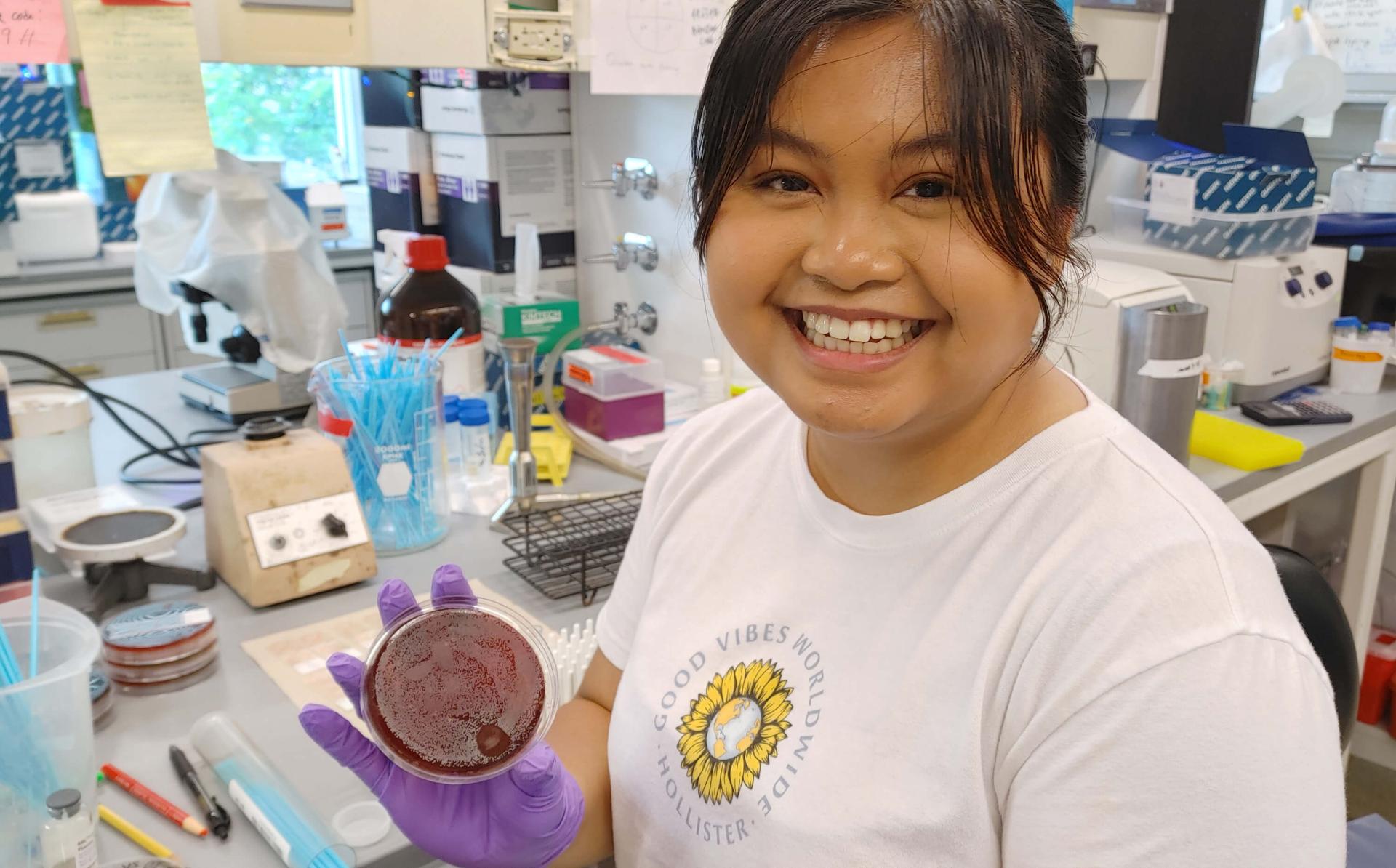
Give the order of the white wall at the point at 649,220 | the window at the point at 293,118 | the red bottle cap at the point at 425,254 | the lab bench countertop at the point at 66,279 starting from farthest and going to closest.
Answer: the window at the point at 293,118
the lab bench countertop at the point at 66,279
the white wall at the point at 649,220
the red bottle cap at the point at 425,254

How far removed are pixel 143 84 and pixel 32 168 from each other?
3.08 metres

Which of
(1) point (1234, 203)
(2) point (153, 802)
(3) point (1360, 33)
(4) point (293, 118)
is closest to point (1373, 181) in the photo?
(1) point (1234, 203)

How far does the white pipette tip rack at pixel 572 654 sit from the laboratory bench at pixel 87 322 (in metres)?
2.37

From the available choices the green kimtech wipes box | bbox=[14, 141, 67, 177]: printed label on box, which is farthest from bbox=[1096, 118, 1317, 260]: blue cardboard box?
bbox=[14, 141, 67, 177]: printed label on box

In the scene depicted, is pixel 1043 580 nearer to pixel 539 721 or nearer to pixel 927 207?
pixel 927 207

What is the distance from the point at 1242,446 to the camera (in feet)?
6.04

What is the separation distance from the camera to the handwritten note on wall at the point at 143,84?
49.4 inches

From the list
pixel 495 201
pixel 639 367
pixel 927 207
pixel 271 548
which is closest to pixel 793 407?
pixel 927 207

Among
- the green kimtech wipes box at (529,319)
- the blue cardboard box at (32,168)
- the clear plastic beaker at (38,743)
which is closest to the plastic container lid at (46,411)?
the clear plastic beaker at (38,743)

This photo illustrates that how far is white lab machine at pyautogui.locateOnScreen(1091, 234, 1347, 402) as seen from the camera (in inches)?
79.8

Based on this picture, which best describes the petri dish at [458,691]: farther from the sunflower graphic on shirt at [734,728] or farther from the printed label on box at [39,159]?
the printed label on box at [39,159]

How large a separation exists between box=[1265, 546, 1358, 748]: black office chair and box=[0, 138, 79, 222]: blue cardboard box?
411 centimetres

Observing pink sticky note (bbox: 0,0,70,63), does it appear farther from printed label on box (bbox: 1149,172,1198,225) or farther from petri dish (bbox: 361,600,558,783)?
printed label on box (bbox: 1149,172,1198,225)

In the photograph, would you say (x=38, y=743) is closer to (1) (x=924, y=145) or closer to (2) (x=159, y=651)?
(2) (x=159, y=651)
